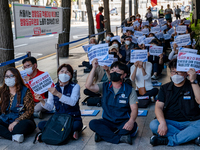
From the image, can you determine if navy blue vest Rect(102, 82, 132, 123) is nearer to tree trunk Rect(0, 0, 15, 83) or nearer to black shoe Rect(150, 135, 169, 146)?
black shoe Rect(150, 135, 169, 146)

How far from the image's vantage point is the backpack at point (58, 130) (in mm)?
4723

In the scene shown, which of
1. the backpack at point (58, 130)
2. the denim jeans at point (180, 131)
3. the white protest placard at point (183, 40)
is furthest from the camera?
the white protest placard at point (183, 40)

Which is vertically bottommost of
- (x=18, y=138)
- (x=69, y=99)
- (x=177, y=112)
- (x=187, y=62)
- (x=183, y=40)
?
(x=18, y=138)

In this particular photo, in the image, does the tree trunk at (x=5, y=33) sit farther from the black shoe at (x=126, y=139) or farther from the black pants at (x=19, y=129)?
the black shoe at (x=126, y=139)

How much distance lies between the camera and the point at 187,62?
14.9 feet

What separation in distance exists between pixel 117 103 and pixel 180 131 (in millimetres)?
1036

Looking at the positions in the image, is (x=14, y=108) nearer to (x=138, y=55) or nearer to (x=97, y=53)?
(x=97, y=53)

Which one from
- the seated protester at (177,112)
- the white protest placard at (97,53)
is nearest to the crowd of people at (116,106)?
the seated protester at (177,112)

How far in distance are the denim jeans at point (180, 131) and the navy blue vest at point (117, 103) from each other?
48 centimetres

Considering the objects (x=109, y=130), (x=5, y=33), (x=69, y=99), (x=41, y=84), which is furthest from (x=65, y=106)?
(x=5, y=33)

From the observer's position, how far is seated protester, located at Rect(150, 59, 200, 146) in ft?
14.9

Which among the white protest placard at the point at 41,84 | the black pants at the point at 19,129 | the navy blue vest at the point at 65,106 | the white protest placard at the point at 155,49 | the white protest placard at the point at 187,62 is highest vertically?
the white protest placard at the point at 187,62

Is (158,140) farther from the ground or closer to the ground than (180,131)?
closer to the ground

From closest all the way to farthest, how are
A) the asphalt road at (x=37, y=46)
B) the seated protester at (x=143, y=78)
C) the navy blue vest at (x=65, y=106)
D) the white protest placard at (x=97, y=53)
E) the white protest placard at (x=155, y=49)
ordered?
the navy blue vest at (x=65, y=106)
the white protest placard at (x=97, y=53)
the seated protester at (x=143, y=78)
the white protest placard at (x=155, y=49)
the asphalt road at (x=37, y=46)
